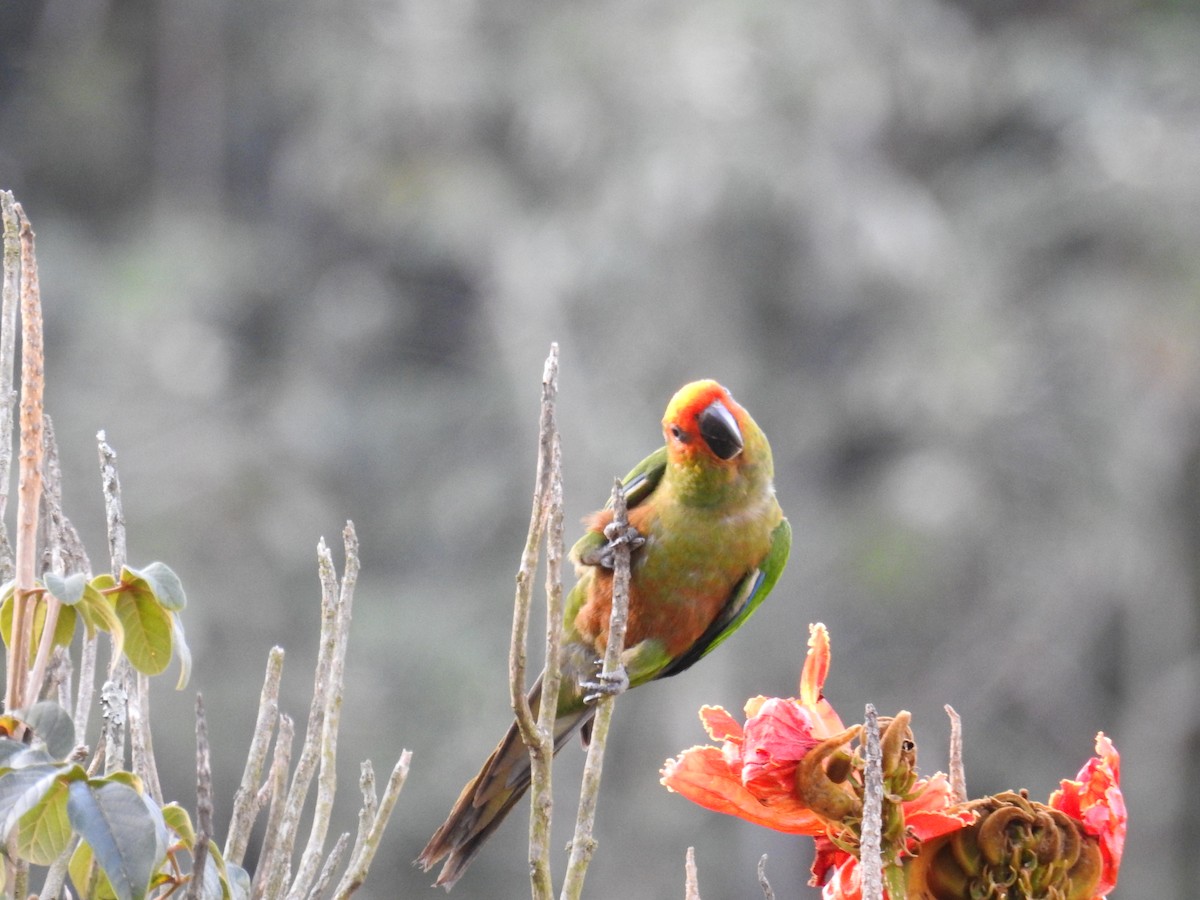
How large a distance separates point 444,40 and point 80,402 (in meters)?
4.93

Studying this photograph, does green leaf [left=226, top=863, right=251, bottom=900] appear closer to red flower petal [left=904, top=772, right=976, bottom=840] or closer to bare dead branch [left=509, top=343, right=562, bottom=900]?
bare dead branch [left=509, top=343, right=562, bottom=900]

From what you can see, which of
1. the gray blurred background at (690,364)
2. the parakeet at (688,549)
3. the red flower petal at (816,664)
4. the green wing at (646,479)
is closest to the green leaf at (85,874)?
the red flower petal at (816,664)

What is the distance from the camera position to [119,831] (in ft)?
3.93

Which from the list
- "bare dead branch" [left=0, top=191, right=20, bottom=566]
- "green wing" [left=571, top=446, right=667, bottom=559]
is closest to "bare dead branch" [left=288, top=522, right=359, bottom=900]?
"bare dead branch" [left=0, top=191, right=20, bottom=566]

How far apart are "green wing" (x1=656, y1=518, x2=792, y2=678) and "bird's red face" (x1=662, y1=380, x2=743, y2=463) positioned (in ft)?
0.89

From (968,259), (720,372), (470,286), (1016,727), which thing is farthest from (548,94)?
(1016,727)

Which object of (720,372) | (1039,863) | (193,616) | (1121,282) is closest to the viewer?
(1039,863)

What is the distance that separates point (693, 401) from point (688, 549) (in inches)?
12.1

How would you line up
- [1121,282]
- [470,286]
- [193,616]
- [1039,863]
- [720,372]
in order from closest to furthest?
[1039,863] → [193,616] → [720,372] → [1121,282] → [470,286]

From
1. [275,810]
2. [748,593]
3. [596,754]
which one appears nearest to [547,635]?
[596,754]

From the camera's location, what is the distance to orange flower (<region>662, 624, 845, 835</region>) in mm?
1466

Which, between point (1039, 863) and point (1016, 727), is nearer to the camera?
point (1039, 863)

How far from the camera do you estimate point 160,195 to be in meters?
16.1

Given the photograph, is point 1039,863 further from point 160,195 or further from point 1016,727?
point 160,195
